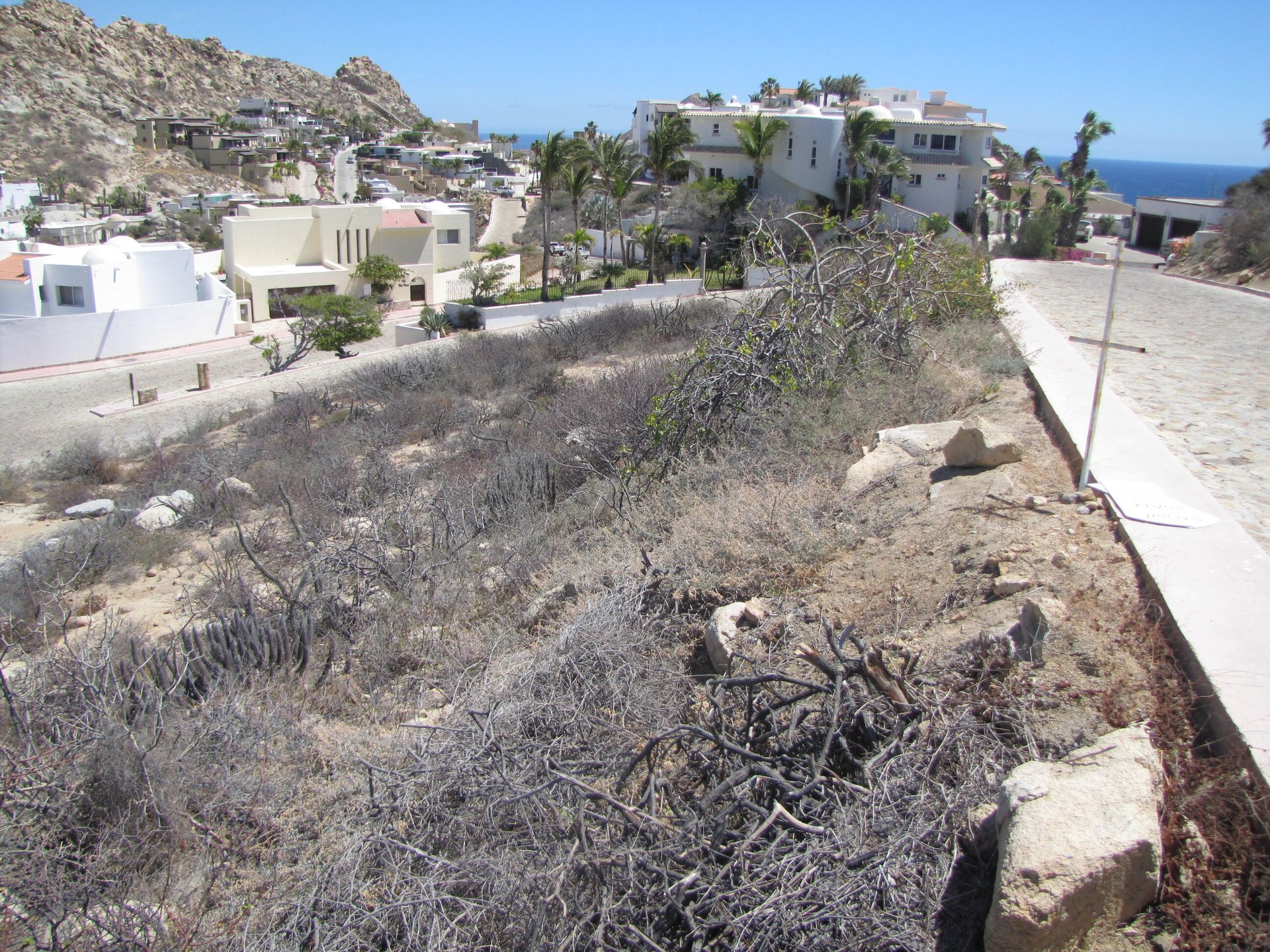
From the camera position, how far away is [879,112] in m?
40.5

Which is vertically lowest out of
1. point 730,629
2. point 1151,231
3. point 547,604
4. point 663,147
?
point 547,604

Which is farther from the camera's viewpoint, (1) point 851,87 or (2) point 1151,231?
(1) point 851,87

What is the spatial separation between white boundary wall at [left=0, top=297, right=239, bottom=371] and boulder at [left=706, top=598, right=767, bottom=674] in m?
28.5

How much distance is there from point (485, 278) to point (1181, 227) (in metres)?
25.0

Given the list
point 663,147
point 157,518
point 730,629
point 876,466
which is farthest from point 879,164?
point 730,629

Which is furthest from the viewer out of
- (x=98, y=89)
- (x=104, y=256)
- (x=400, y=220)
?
(x=98, y=89)

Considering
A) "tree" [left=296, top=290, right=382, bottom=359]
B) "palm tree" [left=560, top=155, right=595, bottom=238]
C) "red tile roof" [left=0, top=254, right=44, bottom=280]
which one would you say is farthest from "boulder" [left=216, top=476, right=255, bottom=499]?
"red tile roof" [left=0, top=254, right=44, bottom=280]

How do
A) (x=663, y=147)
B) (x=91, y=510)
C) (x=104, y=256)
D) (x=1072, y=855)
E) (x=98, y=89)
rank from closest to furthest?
(x=1072, y=855) → (x=91, y=510) → (x=104, y=256) → (x=663, y=147) → (x=98, y=89)

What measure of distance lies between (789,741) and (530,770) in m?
1.02

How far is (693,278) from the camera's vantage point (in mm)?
29188

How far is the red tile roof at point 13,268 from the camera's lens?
27.6 metres

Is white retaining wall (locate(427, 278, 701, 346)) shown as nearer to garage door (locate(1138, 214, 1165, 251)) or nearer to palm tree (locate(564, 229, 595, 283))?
palm tree (locate(564, 229, 595, 283))

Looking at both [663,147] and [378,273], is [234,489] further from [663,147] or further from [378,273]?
[378,273]

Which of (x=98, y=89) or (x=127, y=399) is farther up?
(x=98, y=89)
